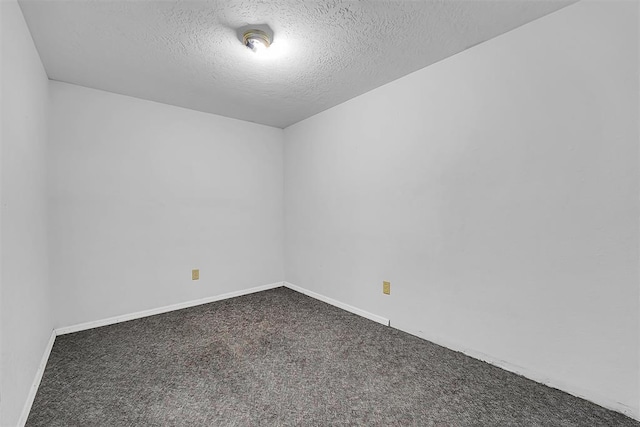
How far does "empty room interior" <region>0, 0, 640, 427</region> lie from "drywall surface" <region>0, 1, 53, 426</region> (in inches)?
0.9

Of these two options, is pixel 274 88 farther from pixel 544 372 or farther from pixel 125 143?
pixel 544 372

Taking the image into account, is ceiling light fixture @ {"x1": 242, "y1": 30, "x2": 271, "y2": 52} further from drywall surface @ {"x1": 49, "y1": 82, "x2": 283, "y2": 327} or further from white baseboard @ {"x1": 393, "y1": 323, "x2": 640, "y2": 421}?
white baseboard @ {"x1": 393, "y1": 323, "x2": 640, "y2": 421}

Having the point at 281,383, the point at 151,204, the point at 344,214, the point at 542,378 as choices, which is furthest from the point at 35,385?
the point at 542,378

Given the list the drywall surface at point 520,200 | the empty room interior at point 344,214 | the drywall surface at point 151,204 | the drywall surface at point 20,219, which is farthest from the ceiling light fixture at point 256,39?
the drywall surface at point 151,204

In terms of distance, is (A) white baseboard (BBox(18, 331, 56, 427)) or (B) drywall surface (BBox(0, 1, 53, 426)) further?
(A) white baseboard (BBox(18, 331, 56, 427))

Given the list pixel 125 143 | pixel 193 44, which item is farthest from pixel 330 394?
pixel 125 143

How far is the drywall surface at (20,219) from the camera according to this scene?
1264 millimetres

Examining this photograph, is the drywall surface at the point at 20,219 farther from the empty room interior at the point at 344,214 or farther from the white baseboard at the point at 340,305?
the white baseboard at the point at 340,305

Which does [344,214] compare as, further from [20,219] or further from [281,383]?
[20,219]

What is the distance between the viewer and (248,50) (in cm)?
193

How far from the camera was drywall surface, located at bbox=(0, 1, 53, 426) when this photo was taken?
4.15 ft

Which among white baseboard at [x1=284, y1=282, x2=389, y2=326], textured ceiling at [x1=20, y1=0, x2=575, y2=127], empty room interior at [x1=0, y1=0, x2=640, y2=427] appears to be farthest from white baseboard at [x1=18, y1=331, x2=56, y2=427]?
white baseboard at [x1=284, y1=282, x2=389, y2=326]

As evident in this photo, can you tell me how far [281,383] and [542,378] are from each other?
1.54 metres

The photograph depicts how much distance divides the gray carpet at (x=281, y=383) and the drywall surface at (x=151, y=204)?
459 millimetres
